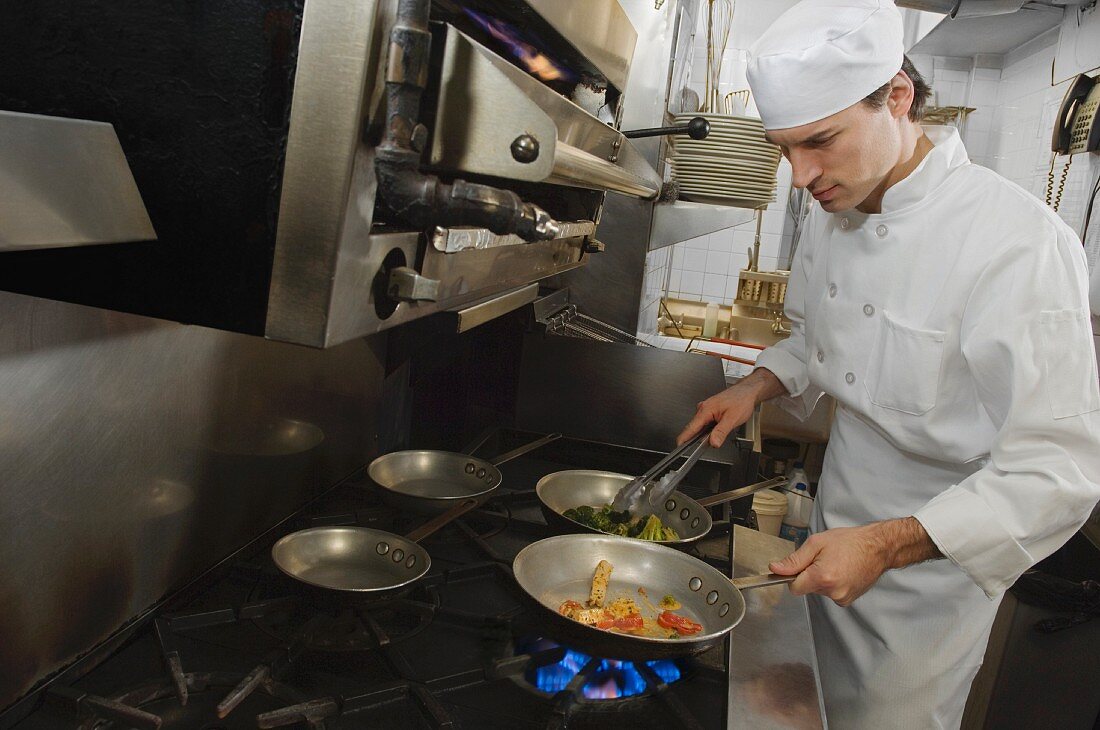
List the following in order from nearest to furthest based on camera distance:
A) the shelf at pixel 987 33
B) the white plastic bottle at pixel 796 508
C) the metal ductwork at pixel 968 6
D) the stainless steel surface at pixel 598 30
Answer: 1. the stainless steel surface at pixel 598 30
2. the white plastic bottle at pixel 796 508
3. the metal ductwork at pixel 968 6
4. the shelf at pixel 987 33

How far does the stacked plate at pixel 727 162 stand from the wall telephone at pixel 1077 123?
211 centimetres

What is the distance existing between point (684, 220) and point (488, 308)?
1.58m

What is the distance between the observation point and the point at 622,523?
1545 mm

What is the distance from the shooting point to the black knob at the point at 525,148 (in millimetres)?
705

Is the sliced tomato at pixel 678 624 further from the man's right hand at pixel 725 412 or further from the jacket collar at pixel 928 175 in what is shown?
the jacket collar at pixel 928 175

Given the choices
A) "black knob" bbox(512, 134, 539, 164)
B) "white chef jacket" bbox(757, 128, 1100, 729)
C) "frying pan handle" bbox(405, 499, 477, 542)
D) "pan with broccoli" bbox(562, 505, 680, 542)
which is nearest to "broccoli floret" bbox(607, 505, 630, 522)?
"pan with broccoli" bbox(562, 505, 680, 542)

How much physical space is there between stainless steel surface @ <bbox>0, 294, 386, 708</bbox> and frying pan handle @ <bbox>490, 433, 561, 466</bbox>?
1.58 feet

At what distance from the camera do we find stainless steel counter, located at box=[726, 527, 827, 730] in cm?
105

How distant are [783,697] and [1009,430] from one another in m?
0.58

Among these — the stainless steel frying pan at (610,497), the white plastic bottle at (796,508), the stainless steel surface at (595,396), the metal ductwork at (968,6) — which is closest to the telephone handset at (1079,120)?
the metal ductwork at (968,6)

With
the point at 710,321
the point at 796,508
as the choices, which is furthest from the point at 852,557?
the point at 710,321

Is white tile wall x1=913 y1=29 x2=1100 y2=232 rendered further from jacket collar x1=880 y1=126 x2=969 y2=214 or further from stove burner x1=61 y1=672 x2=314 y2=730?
stove burner x1=61 y1=672 x2=314 y2=730

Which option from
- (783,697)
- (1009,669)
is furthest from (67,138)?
(1009,669)

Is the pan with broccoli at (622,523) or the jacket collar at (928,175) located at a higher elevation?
the jacket collar at (928,175)
